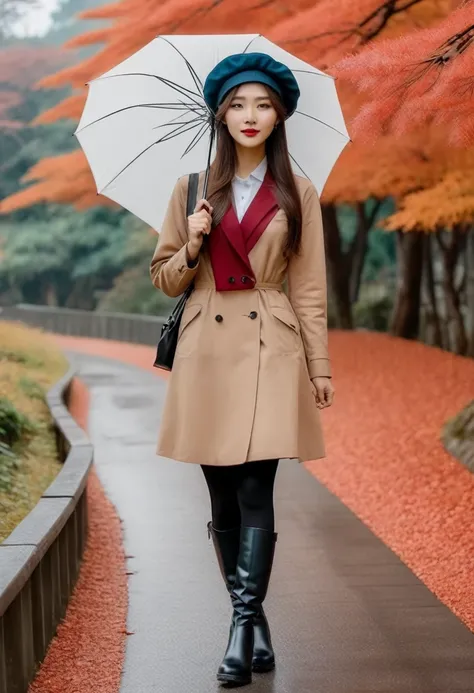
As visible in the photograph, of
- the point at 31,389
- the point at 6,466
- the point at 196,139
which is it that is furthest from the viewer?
the point at 31,389

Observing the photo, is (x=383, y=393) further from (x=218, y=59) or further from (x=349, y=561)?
(x=218, y=59)

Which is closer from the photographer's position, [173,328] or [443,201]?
[173,328]

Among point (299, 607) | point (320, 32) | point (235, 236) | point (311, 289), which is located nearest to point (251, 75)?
point (235, 236)

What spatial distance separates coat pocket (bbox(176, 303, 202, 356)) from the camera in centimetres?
352

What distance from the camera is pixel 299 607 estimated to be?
437cm

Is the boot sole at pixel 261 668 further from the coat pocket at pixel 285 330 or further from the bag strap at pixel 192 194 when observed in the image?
the bag strap at pixel 192 194

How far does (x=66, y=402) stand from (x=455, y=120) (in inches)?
272

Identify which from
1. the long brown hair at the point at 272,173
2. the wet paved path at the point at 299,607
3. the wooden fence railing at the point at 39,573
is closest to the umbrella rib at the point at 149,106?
→ the long brown hair at the point at 272,173

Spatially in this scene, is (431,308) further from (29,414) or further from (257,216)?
(257,216)

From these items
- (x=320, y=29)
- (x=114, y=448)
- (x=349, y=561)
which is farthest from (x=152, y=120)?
(x=114, y=448)

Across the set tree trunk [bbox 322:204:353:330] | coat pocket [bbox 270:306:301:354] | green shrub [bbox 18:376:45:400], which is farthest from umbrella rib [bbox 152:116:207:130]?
tree trunk [bbox 322:204:353:330]

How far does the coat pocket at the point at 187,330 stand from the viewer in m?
3.52

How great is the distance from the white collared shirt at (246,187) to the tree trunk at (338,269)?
14463 millimetres

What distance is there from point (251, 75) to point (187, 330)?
3.03 feet
